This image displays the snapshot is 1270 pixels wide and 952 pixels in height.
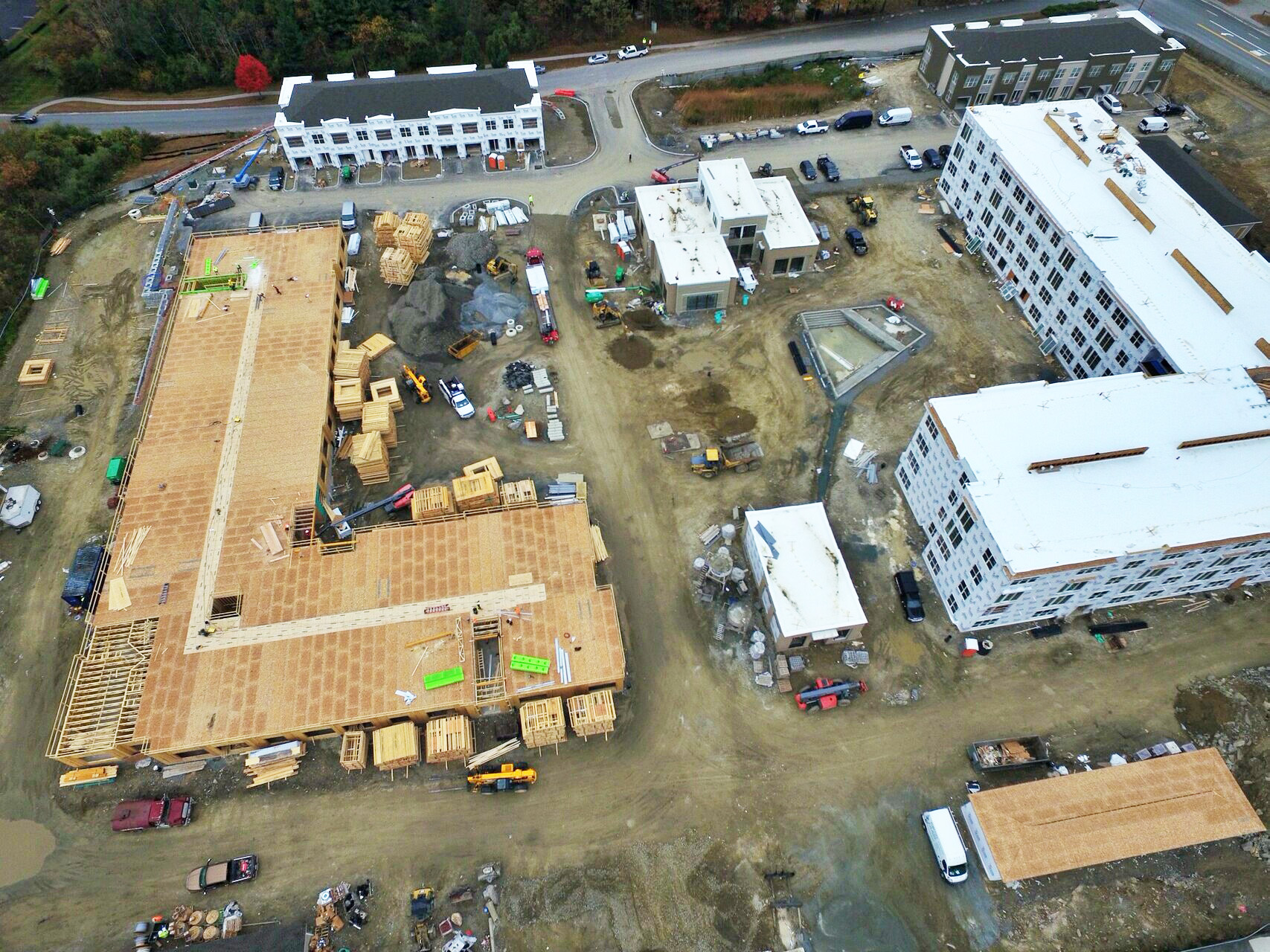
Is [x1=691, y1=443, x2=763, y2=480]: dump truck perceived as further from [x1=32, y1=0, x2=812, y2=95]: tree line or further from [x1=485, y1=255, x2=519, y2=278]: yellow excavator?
[x1=32, y1=0, x2=812, y2=95]: tree line

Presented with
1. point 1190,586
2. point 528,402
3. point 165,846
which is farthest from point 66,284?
point 1190,586

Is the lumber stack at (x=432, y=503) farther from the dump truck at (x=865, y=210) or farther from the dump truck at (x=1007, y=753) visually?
the dump truck at (x=865, y=210)

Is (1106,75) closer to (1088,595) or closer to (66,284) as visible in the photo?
(1088,595)

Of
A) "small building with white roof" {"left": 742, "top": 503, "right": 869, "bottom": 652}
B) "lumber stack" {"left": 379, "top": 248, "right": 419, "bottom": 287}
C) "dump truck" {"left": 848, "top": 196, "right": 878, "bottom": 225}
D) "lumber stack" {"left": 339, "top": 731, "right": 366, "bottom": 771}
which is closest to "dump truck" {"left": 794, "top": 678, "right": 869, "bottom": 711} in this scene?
"small building with white roof" {"left": 742, "top": 503, "right": 869, "bottom": 652}

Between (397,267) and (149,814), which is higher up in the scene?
(397,267)

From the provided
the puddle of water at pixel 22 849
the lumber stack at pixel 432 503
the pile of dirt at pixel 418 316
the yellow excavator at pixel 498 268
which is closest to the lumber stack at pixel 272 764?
the puddle of water at pixel 22 849

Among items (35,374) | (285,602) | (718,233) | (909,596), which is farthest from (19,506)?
(909,596)

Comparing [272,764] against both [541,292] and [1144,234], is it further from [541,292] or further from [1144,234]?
[1144,234]

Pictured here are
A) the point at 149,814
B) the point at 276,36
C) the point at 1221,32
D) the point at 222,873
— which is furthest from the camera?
the point at 1221,32

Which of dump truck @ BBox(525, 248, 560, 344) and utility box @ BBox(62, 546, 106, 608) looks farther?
dump truck @ BBox(525, 248, 560, 344)
